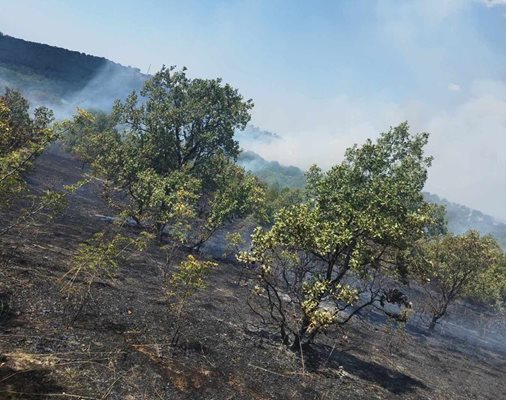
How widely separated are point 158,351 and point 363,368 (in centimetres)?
1321

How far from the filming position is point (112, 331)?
18.9m

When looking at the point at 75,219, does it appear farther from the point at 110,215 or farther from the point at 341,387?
the point at 341,387

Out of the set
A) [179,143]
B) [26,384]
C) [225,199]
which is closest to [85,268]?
[26,384]

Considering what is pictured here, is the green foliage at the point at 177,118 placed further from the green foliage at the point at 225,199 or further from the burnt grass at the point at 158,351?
the burnt grass at the point at 158,351

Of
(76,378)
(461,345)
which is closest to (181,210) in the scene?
(76,378)

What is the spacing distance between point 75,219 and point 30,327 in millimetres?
27141

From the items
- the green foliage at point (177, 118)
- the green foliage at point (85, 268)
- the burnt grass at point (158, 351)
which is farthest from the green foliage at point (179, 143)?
the green foliage at point (85, 268)

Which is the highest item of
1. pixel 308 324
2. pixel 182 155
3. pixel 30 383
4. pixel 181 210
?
pixel 182 155

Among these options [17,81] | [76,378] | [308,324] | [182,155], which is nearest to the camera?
[76,378]

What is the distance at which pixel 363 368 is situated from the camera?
2522cm

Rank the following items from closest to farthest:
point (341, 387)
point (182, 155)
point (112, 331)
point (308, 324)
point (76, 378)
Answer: point (76, 378)
point (112, 331)
point (341, 387)
point (308, 324)
point (182, 155)

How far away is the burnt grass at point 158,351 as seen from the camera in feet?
48.9

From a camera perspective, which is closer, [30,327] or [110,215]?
[30,327]

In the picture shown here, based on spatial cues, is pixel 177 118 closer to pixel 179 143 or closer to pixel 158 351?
pixel 179 143
